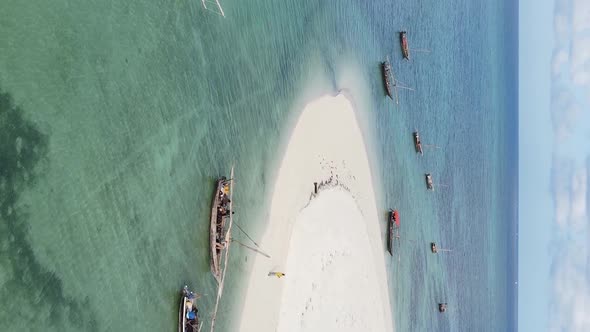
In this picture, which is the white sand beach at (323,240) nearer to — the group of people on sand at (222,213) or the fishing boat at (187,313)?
the group of people on sand at (222,213)

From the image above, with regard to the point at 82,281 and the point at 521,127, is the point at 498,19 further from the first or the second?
the point at 82,281

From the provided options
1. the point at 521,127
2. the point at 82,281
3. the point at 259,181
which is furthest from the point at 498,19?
the point at 82,281

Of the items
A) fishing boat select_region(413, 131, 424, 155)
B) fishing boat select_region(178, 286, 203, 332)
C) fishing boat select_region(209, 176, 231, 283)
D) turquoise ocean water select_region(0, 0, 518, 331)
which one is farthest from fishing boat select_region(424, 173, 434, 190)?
fishing boat select_region(178, 286, 203, 332)

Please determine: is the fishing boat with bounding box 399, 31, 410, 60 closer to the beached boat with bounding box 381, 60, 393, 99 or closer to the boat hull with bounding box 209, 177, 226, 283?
the beached boat with bounding box 381, 60, 393, 99

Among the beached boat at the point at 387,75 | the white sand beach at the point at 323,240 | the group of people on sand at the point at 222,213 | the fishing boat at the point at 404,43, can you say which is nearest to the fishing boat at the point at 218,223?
the group of people on sand at the point at 222,213

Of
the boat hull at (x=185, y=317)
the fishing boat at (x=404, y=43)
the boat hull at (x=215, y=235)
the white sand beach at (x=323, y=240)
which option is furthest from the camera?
the fishing boat at (x=404, y=43)

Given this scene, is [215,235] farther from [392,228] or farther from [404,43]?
[404,43]
